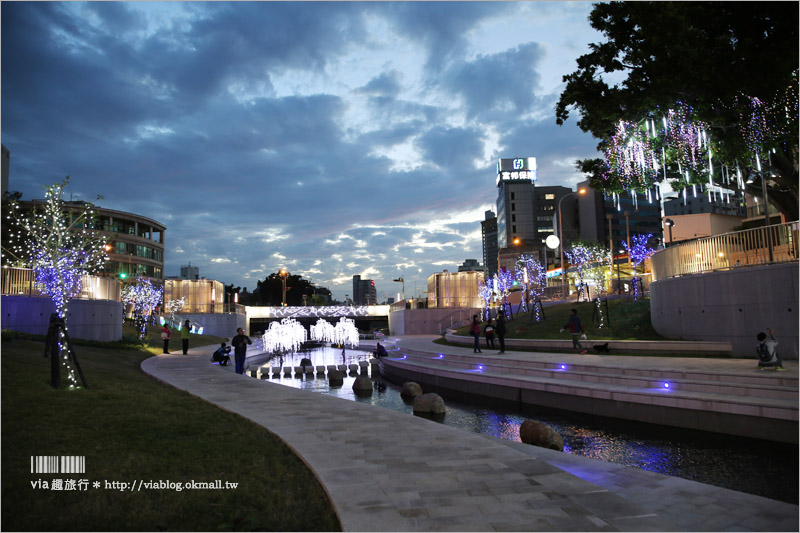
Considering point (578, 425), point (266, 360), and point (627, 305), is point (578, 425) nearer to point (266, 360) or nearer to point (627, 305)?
point (627, 305)

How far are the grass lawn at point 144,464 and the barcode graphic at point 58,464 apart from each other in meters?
0.08

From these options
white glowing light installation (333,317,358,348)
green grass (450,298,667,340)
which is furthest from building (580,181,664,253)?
green grass (450,298,667,340)

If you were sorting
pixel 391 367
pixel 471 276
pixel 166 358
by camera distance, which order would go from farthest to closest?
pixel 471 276 < pixel 391 367 < pixel 166 358

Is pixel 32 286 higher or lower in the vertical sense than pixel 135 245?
lower

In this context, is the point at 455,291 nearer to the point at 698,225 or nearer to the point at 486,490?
the point at 698,225

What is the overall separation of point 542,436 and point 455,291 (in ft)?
176

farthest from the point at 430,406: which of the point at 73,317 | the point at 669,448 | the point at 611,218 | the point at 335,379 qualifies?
the point at 611,218

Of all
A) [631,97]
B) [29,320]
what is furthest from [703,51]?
[29,320]

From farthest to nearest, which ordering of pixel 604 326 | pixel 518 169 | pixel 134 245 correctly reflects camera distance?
pixel 518 169 < pixel 134 245 < pixel 604 326

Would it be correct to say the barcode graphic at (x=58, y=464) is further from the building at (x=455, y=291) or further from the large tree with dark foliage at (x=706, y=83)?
the building at (x=455, y=291)

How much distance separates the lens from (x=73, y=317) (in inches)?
974

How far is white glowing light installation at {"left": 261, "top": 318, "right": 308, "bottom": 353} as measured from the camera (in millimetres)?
49072

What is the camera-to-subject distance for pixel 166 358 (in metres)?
24.6

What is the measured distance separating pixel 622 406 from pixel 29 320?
24.2 metres
